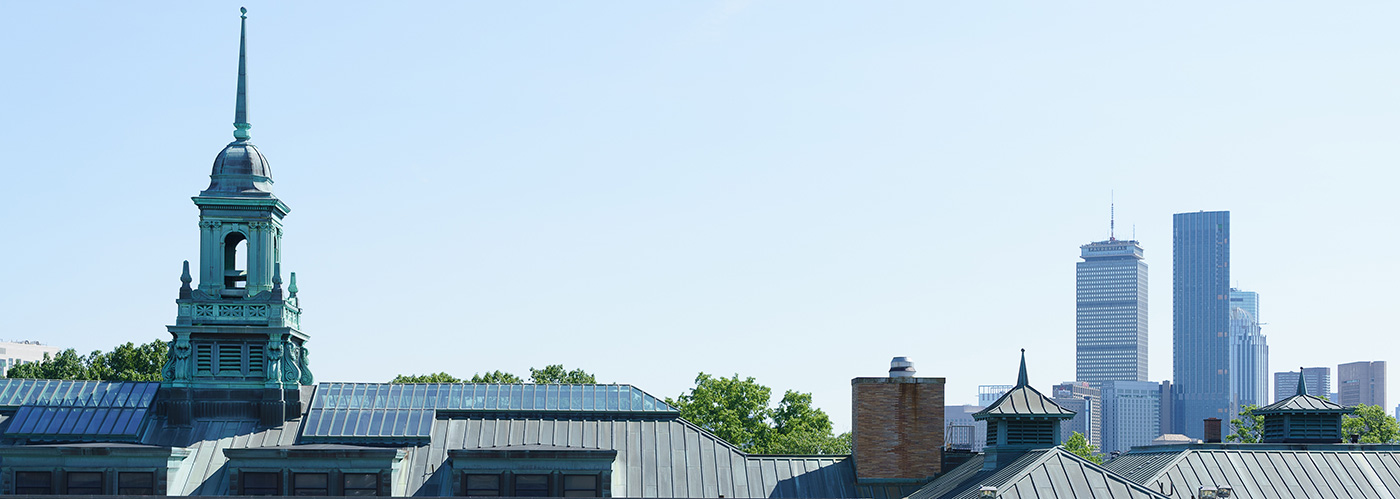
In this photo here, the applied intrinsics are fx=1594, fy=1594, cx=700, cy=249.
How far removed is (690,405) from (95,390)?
49936 mm

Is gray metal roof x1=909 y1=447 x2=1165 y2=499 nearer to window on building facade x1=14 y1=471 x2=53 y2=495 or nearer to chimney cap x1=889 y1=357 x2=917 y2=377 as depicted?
chimney cap x1=889 y1=357 x2=917 y2=377

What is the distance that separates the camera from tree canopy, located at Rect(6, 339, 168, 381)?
105 m

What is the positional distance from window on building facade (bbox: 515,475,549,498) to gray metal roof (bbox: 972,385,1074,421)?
13.2 m

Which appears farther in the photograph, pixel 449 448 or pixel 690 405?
pixel 690 405

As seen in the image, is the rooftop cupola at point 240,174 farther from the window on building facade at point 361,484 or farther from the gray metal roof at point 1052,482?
the gray metal roof at point 1052,482

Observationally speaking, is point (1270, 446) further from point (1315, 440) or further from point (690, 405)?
point (690, 405)

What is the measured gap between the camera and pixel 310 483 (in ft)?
151

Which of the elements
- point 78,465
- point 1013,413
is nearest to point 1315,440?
point 1013,413

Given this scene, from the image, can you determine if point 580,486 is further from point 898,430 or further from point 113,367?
point 113,367

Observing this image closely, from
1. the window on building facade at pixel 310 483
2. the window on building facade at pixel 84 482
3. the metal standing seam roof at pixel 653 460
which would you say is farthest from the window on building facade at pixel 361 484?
the window on building facade at pixel 84 482

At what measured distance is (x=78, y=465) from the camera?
4559cm

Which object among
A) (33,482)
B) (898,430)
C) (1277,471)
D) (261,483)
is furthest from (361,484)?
(1277,471)

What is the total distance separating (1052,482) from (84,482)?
89.1 feet

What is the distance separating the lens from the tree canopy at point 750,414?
96.1 metres
